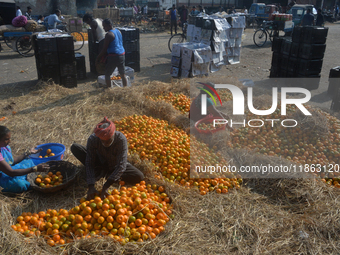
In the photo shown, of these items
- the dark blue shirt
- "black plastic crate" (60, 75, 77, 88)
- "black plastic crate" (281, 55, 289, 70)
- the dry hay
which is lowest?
the dry hay

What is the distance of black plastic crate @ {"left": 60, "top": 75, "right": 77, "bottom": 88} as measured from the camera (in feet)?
33.1

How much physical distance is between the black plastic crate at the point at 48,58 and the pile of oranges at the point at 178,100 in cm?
367

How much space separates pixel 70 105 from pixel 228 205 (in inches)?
228

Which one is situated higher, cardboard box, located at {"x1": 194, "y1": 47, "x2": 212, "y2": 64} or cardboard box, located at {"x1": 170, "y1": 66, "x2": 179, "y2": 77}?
cardboard box, located at {"x1": 194, "y1": 47, "x2": 212, "y2": 64}

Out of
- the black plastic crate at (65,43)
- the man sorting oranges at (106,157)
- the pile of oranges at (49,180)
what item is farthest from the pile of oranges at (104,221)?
the black plastic crate at (65,43)

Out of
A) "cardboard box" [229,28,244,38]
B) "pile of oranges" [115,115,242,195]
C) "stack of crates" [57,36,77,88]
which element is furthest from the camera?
"cardboard box" [229,28,244,38]

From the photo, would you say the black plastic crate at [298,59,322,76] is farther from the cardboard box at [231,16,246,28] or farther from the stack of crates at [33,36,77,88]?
the stack of crates at [33,36,77,88]

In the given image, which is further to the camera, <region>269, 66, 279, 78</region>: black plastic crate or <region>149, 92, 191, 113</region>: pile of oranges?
<region>269, 66, 279, 78</region>: black plastic crate

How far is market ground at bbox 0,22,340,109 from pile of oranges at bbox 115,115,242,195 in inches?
182

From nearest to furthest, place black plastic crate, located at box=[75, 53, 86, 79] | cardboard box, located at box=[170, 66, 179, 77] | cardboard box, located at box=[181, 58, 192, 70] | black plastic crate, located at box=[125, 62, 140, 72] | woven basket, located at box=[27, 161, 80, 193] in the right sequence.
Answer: woven basket, located at box=[27, 161, 80, 193] → black plastic crate, located at box=[75, 53, 86, 79] → cardboard box, located at box=[181, 58, 192, 70] → cardboard box, located at box=[170, 66, 179, 77] → black plastic crate, located at box=[125, 62, 140, 72]

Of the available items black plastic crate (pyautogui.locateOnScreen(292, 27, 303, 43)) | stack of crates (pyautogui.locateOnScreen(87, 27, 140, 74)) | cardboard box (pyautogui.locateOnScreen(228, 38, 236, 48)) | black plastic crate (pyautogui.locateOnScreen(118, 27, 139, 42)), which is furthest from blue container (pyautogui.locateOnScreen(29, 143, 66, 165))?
cardboard box (pyautogui.locateOnScreen(228, 38, 236, 48))

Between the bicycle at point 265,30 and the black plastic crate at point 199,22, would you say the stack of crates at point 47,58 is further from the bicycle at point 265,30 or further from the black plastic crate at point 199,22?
the bicycle at point 265,30

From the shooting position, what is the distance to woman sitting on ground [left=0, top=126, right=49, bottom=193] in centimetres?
435

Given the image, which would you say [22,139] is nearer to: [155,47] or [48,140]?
[48,140]
